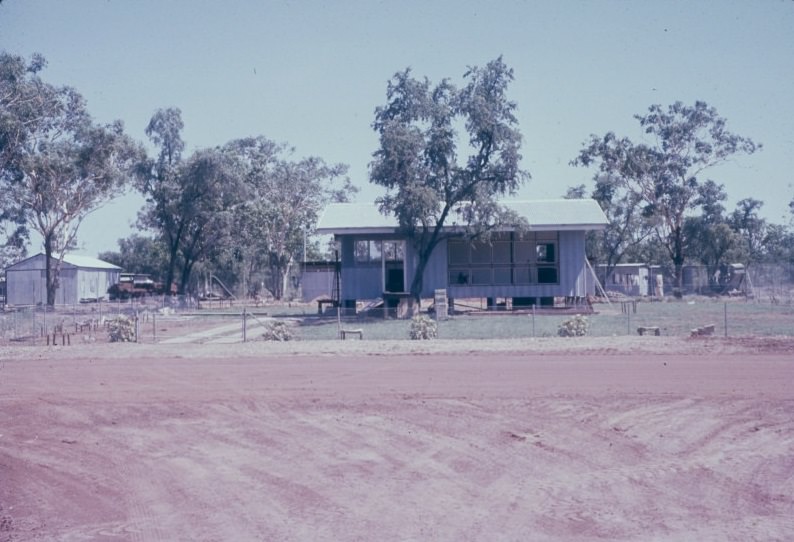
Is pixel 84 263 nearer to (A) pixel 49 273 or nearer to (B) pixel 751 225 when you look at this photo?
(A) pixel 49 273

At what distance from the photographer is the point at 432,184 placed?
44094 millimetres

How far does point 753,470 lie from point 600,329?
2196 cm

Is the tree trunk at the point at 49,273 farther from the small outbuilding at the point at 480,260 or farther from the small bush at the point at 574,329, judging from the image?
the small bush at the point at 574,329

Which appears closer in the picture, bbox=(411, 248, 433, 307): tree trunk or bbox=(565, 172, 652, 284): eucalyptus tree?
bbox=(411, 248, 433, 307): tree trunk

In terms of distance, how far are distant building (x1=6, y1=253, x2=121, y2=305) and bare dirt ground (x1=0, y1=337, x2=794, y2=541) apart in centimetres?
5306

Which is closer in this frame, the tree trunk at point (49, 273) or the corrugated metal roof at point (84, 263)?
the tree trunk at point (49, 273)

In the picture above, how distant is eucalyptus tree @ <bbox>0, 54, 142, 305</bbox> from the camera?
153 ft

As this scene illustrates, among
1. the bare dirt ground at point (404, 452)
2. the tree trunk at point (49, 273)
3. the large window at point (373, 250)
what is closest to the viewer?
the bare dirt ground at point (404, 452)

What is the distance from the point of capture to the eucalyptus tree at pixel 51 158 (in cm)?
4656

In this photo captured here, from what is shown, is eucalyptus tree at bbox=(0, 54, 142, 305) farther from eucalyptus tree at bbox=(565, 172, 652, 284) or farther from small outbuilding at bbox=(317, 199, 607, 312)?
eucalyptus tree at bbox=(565, 172, 652, 284)

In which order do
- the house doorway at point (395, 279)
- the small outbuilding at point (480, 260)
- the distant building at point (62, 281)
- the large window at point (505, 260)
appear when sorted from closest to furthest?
the small outbuilding at point (480, 260)
the large window at point (505, 260)
the house doorway at point (395, 279)
the distant building at point (62, 281)

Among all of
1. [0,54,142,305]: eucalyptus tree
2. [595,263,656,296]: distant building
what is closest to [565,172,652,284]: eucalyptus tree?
[595,263,656,296]: distant building

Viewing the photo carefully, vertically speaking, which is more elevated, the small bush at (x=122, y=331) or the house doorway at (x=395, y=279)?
the house doorway at (x=395, y=279)

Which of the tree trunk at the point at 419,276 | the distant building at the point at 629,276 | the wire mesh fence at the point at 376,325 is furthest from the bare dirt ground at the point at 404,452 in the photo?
the distant building at the point at 629,276
